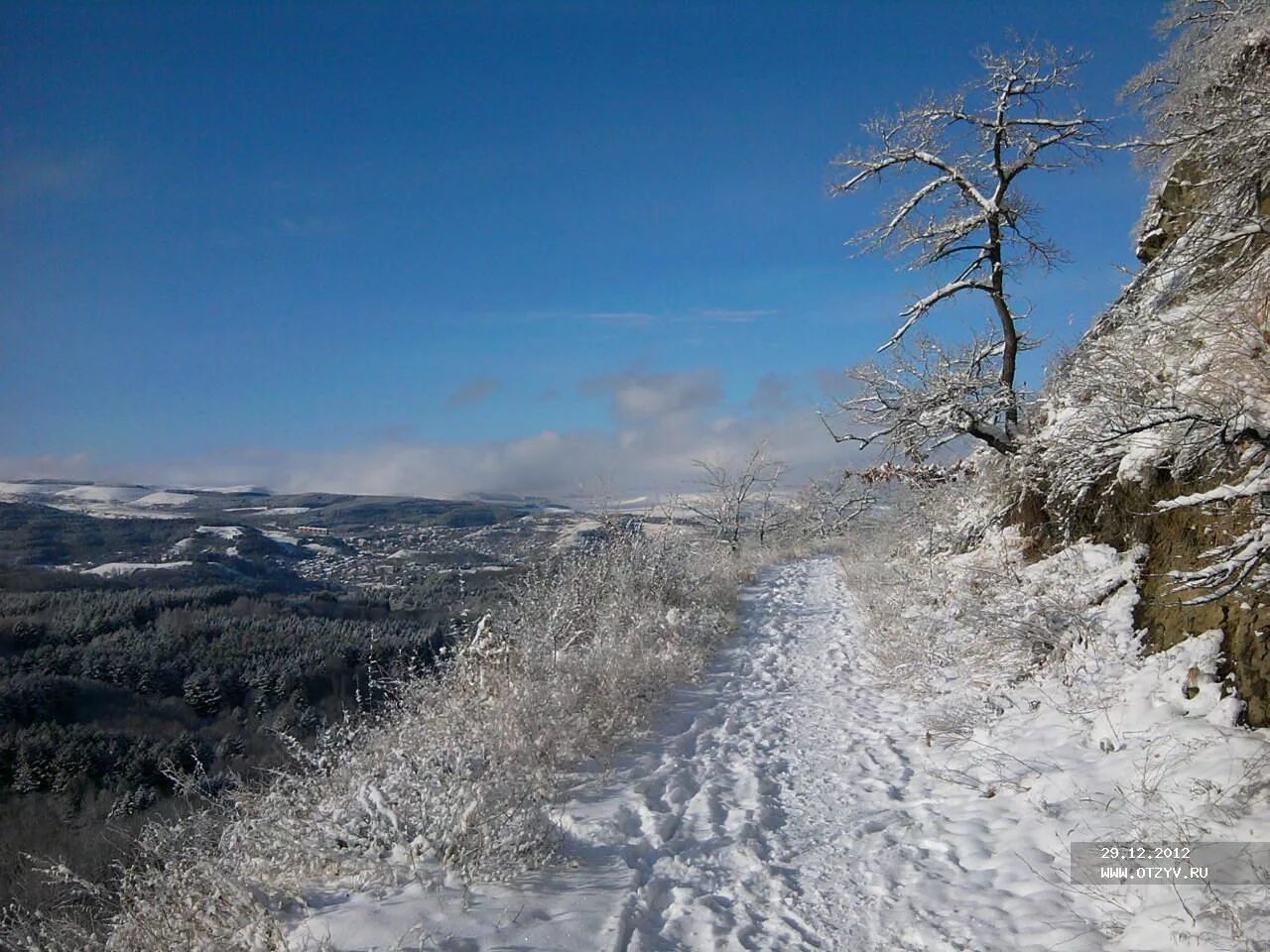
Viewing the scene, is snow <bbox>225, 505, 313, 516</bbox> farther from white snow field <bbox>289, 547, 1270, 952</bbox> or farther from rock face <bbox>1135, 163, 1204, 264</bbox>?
rock face <bbox>1135, 163, 1204, 264</bbox>

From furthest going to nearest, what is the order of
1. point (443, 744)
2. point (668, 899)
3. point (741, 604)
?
point (741, 604) < point (443, 744) < point (668, 899)

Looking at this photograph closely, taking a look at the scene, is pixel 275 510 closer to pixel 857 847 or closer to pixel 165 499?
pixel 165 499

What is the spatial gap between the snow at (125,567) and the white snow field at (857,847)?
5140 centimetres

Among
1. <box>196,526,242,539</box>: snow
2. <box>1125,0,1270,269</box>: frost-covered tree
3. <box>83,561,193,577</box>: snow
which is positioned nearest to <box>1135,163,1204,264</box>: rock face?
<box>1125,0,1270,269</box>: frost-covered tree

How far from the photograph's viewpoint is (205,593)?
4038cm

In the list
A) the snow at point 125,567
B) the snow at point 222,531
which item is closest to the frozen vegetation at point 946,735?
the snow at point 125,567

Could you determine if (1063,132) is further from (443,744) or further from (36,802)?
(36,802)

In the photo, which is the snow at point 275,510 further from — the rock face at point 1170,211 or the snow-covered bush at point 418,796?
the rock face at point 1170,211

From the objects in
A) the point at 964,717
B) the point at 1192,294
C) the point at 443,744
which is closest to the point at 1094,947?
the point at 964,717

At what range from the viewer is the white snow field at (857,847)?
3.56m

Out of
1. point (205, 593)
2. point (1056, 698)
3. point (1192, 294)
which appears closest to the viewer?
point (1056, 698)

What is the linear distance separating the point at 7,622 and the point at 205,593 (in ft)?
29.3

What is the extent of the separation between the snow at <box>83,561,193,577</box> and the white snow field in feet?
169

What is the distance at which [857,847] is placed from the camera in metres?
4.89
